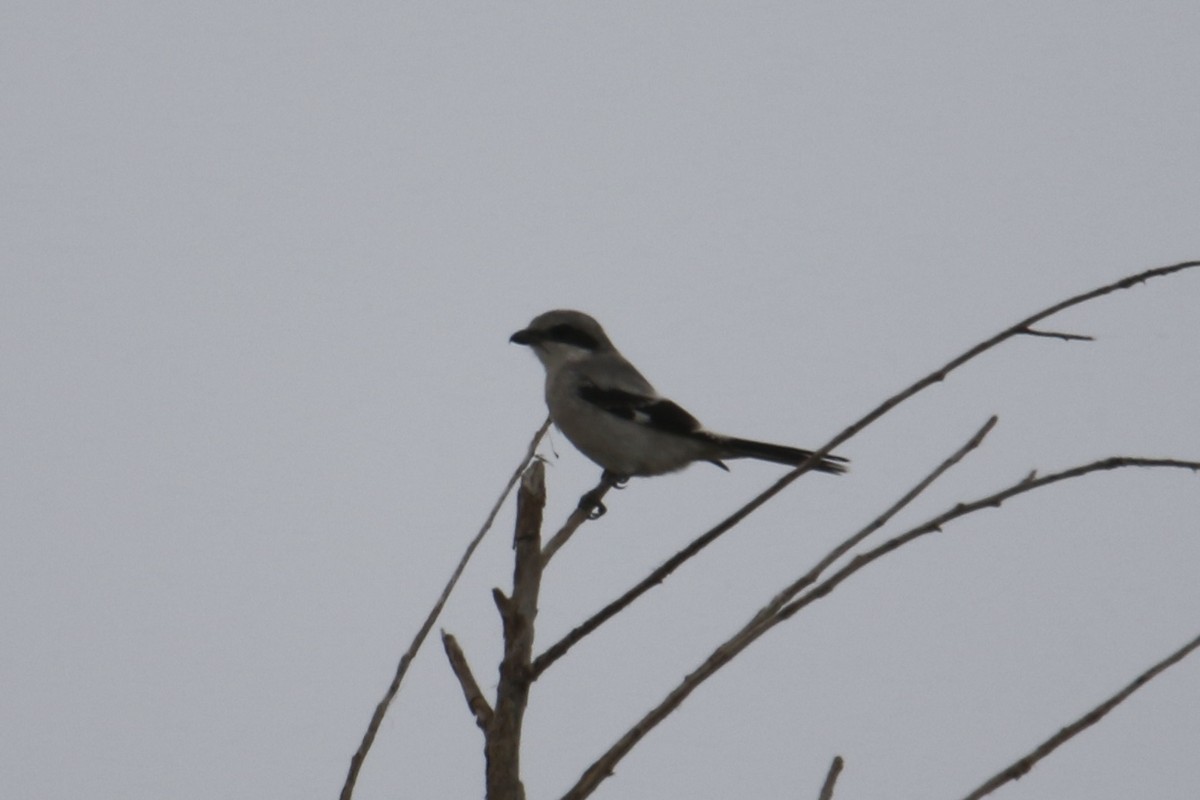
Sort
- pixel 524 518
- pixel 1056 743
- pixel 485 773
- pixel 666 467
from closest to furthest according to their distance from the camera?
1. pixel 1056 743
2. pixel 485 773
3. pixel 524 518
4. pixel 666 467

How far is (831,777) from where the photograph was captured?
1873mm

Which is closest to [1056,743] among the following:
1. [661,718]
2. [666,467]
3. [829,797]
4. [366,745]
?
[829,797]

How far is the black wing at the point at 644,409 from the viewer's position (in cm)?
553

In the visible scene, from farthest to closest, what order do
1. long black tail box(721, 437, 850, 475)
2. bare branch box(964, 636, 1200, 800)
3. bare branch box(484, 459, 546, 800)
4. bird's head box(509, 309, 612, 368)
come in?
bird's head box(509, 309, 612, 368) → long black tail box(721, 437, 850, 475) → bare branch box(484, 459, 546, 800) → bare branch box(964, 636, 1200, 800)

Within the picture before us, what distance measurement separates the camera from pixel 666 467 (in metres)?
5.58

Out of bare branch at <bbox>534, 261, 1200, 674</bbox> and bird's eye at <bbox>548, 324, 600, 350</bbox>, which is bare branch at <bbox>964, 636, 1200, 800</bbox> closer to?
bare branch at <bbox>534, 261, 1200, 674</bbox>

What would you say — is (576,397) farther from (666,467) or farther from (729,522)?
(729,522)

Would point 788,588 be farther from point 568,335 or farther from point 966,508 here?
point 568,335

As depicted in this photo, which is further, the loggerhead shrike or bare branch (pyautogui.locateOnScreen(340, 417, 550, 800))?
the loggerhead shrike

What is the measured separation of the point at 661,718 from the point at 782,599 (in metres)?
0.24

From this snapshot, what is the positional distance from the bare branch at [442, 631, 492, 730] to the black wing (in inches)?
129

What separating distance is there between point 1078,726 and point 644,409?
3.97 metres

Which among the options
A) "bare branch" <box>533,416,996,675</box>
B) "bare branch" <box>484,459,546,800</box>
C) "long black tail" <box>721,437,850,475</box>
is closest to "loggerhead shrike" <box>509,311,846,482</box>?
"long black tail" <box>721,437,850,475</box>

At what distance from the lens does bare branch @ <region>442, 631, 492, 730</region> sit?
2070mm
